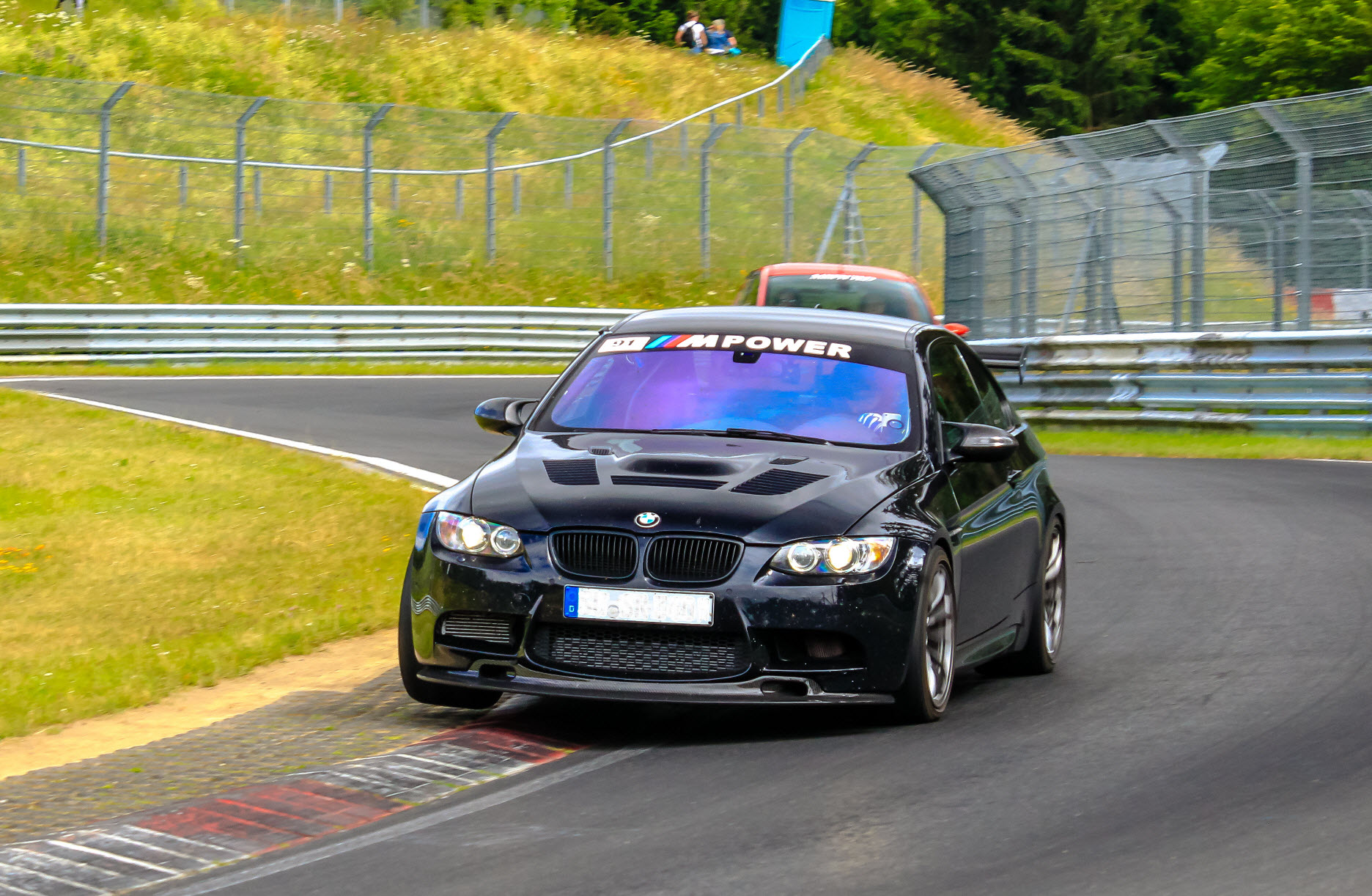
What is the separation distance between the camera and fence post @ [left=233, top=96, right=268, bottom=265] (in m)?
30.9

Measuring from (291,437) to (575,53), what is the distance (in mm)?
35961

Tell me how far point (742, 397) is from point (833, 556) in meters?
1.19

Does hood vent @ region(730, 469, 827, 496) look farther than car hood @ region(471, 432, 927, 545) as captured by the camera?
Yes

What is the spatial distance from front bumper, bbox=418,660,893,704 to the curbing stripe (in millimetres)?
185

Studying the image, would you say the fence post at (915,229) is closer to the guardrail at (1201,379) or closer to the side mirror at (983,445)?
the guardrail at (1201,379)

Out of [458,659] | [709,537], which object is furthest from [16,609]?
[709,537]

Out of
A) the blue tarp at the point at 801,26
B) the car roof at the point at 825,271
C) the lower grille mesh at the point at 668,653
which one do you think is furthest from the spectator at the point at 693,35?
the lower grille mesh at the point at 668,653

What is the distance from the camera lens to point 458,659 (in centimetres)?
683

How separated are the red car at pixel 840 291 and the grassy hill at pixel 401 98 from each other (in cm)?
1631

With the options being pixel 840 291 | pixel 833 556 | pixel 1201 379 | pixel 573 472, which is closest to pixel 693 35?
pixel 1201 379

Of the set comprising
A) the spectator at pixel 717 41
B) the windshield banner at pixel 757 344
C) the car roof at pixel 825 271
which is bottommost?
the car roof at pixel 825 271

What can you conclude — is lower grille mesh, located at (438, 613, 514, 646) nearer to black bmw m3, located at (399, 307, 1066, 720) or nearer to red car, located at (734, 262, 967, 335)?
black bmw m3, located at (399, 307, 1066, 720)

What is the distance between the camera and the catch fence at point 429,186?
3119 centimetres

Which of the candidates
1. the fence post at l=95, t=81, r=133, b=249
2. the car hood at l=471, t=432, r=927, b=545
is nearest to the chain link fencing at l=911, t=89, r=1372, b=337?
the fence post at l=95, t=81, r=133, b=249
